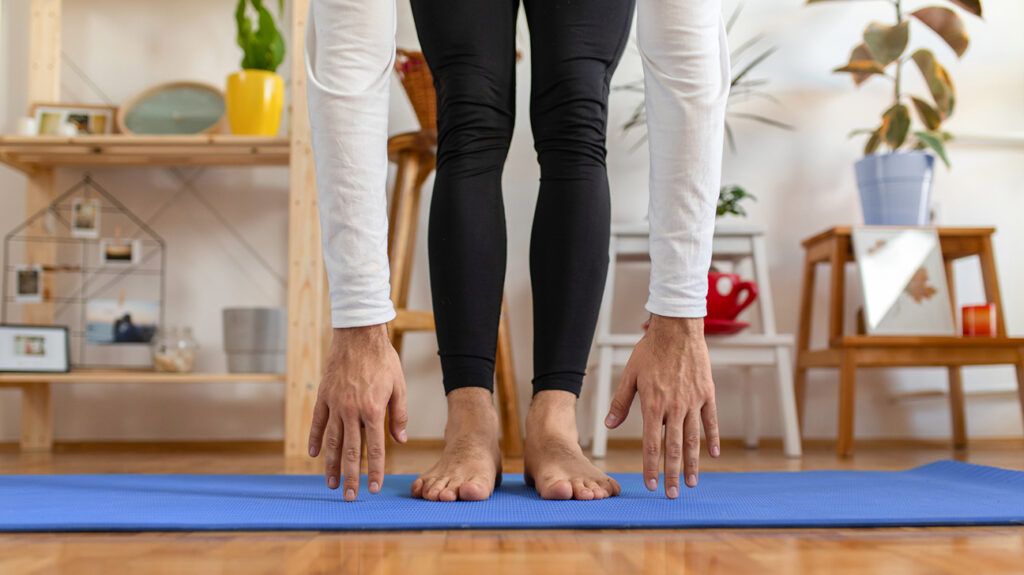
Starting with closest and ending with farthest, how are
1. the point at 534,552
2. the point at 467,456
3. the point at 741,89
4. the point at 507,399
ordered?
the point at 534,552 < the point at 467,456 < the point at 507,399 < the point at 741,89

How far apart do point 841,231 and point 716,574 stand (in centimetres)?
163

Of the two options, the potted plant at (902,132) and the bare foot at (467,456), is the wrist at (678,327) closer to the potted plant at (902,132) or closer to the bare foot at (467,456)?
the bare foot at (467,456)

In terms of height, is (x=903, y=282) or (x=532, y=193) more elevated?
(x=532, y=193)

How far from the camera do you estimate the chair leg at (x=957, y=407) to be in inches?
87.9

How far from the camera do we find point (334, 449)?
0.88 metres

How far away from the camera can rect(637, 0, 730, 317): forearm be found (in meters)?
0.90

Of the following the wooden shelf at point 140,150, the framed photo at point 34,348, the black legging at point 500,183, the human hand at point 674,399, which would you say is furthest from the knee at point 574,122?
the framed photo at point 34,348

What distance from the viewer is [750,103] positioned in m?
2.40

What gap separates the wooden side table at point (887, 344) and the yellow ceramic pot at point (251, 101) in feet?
3.98

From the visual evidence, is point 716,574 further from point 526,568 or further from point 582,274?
point 582,274

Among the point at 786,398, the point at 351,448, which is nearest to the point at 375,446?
the point at 351,448

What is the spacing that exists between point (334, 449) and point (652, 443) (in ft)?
0.93

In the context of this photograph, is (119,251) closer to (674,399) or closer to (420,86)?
(420,86)

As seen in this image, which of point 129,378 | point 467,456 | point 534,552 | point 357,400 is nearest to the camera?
point 534,552
